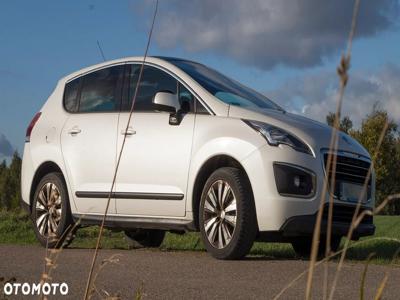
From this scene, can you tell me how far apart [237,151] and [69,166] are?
8.06ft

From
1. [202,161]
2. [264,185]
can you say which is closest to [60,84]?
[202,161]

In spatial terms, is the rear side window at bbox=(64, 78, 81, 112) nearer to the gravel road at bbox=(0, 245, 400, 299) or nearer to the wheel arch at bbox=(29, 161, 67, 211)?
the wheel arch at bbox=(29, 161, 67, 211)

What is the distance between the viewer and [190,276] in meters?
5.65

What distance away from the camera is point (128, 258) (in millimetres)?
7168

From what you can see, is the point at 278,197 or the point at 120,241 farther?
the point at 120,241

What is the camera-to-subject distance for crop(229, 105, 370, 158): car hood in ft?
22.7

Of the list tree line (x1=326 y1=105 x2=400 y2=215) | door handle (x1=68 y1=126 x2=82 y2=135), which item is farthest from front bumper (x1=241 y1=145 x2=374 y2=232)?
tree line (x1=326 y1=105 x2=400 y2=215)

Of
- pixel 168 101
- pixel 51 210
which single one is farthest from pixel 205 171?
pixel 51 210

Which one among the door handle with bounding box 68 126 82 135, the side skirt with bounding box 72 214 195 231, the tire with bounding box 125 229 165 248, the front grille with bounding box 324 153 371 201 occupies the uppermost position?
the door handle with bounding box 68 126 82 135

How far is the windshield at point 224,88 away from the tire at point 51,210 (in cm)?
190

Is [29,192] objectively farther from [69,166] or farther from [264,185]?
[264,185]

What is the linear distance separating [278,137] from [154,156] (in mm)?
1417

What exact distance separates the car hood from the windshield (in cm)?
34

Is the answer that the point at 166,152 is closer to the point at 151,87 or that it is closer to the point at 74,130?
the point at 151,87
